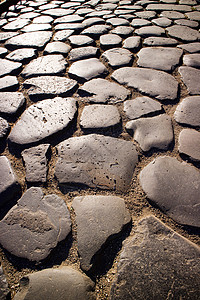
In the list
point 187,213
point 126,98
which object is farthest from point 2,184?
point 126,98

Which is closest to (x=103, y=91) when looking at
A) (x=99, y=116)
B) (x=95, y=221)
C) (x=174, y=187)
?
(x=99, y=116)

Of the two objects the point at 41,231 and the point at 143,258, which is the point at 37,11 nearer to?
the point at 41,231

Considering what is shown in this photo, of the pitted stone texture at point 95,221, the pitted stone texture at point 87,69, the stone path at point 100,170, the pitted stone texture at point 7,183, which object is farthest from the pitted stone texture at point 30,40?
the pitted stone texture at point 95,221

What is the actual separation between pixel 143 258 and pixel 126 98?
42.9 inches

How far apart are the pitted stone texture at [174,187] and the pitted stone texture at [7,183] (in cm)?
65

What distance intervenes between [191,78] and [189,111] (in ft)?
1.51

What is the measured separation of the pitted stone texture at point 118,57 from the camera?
1.83m

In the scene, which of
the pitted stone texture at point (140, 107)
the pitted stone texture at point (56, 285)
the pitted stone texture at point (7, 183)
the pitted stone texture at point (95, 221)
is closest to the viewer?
the pitted stone texture at point (56, 285)

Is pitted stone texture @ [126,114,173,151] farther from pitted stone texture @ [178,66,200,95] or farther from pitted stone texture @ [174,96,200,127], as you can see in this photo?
pitted stone texture @ [178,66,200,95]

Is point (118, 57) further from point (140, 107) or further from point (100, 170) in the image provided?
point (100, 170)

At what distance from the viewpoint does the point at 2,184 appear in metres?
1.02

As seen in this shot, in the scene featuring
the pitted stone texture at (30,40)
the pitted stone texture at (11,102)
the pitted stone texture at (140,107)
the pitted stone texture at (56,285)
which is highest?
the pitted stone texture at (30,40)

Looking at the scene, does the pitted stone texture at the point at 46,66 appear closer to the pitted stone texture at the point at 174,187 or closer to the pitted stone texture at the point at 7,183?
the pitted stone texture at the point at 7,183

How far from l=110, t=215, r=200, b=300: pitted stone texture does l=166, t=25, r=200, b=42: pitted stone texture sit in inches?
86.2
